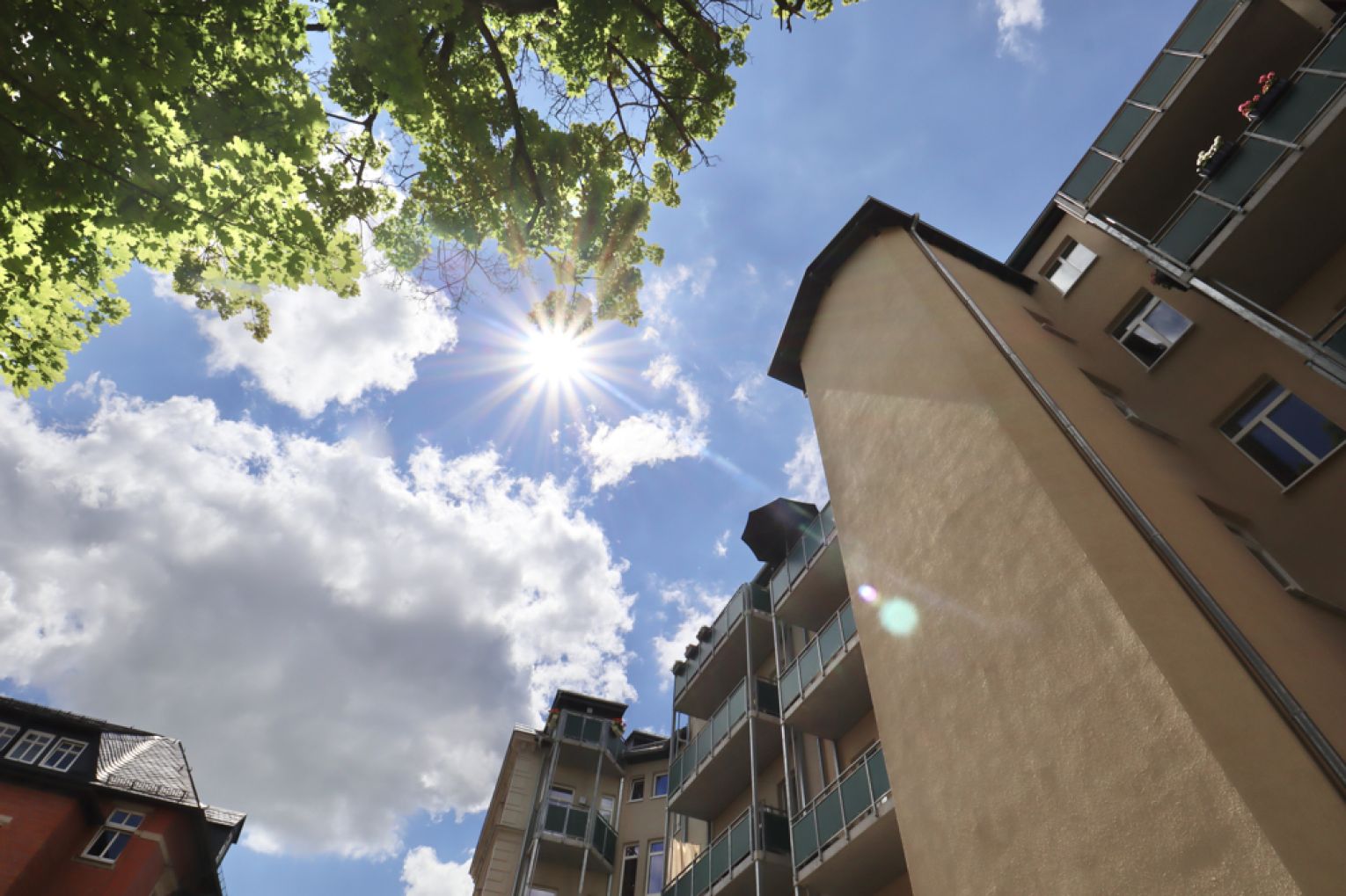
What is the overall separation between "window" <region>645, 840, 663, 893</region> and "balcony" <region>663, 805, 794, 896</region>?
809 centimetres

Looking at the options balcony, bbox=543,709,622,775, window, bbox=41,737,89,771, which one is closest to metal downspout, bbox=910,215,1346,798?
balcony, bbox=543,709,622,775

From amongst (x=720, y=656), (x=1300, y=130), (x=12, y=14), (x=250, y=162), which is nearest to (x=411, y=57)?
(x=250, y=162)

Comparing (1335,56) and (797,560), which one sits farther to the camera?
(797,560)

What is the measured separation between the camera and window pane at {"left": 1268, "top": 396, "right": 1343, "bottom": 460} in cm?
1077

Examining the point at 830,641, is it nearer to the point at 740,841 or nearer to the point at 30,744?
the point at 740,841

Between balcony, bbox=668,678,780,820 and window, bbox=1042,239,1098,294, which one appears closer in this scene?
window, bbox=1042,239,1098,294

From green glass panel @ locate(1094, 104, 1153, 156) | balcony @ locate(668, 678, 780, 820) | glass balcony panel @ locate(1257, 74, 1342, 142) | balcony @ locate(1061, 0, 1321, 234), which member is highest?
green glass panel @ locate(1094, 104, 1153, 156)

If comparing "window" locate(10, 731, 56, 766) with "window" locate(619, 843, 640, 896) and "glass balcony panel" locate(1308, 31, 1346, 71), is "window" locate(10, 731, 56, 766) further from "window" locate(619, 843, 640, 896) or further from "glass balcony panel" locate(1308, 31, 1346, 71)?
"glass balcony panel" locate(1308, 31, 1346, 71)

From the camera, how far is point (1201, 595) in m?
7.48

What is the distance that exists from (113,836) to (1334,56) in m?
40.3

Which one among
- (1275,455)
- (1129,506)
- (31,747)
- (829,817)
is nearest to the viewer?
(1129,506)

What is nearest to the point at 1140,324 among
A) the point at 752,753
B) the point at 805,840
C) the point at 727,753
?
the point at 805,840

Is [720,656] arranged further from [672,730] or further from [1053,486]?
[1053,486]

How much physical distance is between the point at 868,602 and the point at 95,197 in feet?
38.4
